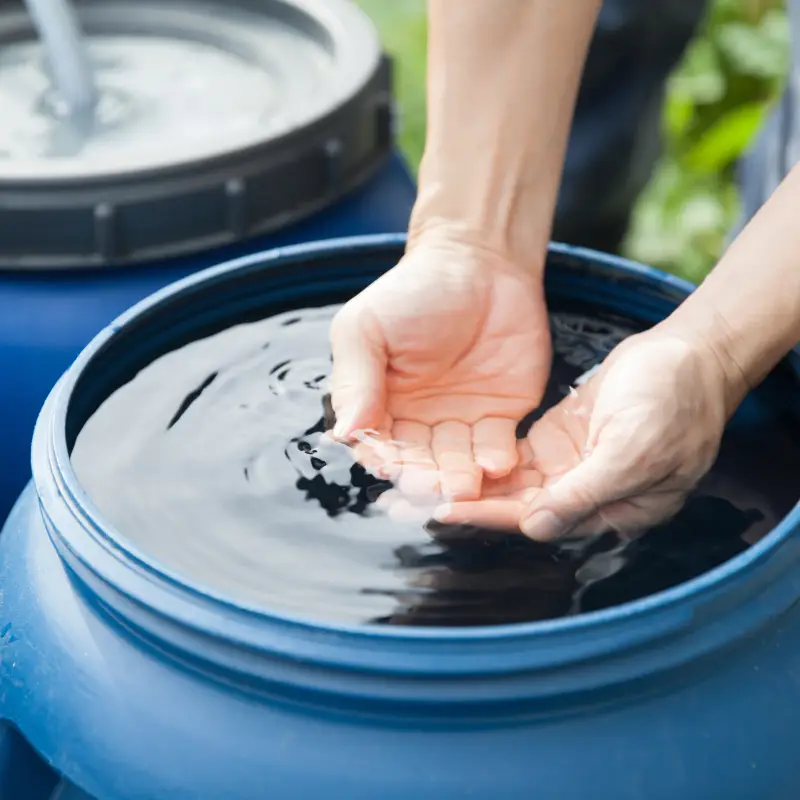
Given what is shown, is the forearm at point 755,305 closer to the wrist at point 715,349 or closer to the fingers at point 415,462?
the wrist at point 715,349

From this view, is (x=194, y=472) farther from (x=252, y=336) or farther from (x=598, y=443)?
(x=598, y=443)

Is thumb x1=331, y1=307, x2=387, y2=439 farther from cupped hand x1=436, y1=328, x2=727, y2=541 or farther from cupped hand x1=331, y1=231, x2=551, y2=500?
cupped hand x1=436, y1=328, x2=727, y2=541

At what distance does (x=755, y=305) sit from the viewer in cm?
103

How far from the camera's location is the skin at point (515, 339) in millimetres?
978

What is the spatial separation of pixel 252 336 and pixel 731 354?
1.43 feet

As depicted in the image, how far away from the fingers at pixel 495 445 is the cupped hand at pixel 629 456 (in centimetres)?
1

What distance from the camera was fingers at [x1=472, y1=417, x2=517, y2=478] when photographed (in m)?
1.06

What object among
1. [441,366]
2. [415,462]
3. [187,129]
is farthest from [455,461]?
[187,129]

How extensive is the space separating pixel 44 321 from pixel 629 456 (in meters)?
0.61

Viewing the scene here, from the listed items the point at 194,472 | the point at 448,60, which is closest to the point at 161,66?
the point at 448,60

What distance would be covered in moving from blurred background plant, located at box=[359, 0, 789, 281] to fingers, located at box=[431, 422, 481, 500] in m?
1.20

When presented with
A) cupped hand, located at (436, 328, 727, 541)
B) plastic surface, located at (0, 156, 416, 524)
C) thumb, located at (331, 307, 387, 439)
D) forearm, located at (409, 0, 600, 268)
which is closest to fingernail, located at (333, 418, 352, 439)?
thumb, located at (331, 307, 387, 439)

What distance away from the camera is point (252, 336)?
1.16 m

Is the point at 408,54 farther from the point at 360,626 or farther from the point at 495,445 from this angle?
the point at 360,626
